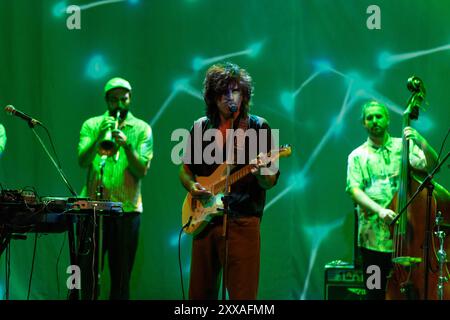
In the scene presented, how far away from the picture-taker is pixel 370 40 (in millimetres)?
5965

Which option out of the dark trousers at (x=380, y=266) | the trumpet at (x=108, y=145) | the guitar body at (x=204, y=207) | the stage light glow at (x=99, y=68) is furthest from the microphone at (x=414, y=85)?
the stage light glow at (x=99, y=68)

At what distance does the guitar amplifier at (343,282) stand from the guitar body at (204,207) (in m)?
1.89

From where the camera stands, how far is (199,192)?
3643mm

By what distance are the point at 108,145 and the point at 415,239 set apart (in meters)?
2.18

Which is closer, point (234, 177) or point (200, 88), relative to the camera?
point (234, 177)

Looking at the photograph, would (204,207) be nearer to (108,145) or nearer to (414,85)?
(108,145)

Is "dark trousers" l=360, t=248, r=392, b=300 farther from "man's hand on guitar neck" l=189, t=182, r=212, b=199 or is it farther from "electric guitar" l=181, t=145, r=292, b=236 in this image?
"man's hand on guitar neck" l=189, t=182, r=212, b=199

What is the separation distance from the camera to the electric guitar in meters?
3.57

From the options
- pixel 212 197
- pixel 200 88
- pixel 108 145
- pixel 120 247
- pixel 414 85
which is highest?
pixel 200 88

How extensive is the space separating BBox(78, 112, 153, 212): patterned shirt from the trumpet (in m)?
0.11

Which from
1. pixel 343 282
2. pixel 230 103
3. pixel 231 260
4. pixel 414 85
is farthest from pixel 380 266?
pixel 230 103

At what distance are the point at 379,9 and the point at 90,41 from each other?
248 cm

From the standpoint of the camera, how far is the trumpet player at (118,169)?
497cm

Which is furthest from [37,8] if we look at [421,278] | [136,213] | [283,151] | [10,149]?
[421,278]
